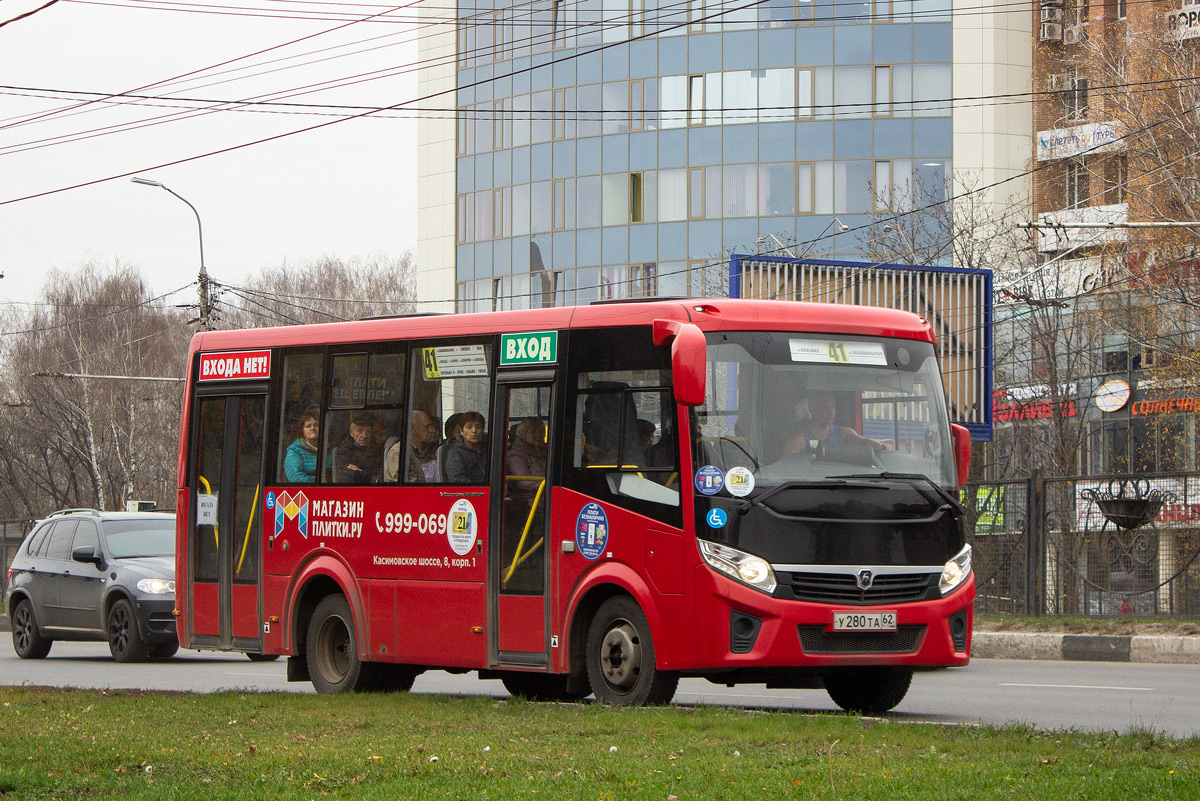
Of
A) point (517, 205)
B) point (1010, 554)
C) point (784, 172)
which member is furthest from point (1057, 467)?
point (517, 205)

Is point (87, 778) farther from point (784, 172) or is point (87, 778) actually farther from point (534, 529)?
point (784, 172)

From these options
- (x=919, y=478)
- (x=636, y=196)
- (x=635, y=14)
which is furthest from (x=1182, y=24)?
(x=919, y=478)

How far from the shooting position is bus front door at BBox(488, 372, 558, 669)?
37.6 ft

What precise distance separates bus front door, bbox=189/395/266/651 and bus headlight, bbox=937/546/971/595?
18.9 ft

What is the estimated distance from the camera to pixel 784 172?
5047 centimetres

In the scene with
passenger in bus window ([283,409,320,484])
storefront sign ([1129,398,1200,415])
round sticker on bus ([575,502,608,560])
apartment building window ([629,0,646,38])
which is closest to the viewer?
round sticker on bus ([575,502,608,560])

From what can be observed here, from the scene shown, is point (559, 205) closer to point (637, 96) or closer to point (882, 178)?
point (637, 96)

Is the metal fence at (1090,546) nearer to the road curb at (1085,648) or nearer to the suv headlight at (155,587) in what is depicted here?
the road curb at (1085,648)

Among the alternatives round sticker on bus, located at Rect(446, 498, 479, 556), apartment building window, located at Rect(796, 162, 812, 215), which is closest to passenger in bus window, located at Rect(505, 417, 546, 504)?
round sticker on bus, located at Rect(446, 498, 479, 556)

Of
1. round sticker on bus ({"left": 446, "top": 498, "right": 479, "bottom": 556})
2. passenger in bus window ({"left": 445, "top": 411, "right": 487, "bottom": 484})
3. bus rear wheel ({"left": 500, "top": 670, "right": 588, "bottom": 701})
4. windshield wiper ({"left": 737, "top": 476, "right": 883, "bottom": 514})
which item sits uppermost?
passenger in bus window ({"left": 445, "top": 411, "right": 487, "bottom": 484})

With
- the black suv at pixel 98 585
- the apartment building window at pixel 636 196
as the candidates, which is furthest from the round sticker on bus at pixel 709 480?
the apartment building window at pixel 636 196

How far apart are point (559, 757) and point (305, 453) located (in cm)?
600

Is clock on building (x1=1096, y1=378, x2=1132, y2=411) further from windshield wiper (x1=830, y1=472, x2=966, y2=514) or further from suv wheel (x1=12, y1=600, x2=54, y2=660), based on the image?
windshield wiper (x1=830, y1=472, x2=966, y2=514)

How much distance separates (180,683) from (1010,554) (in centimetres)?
1141
